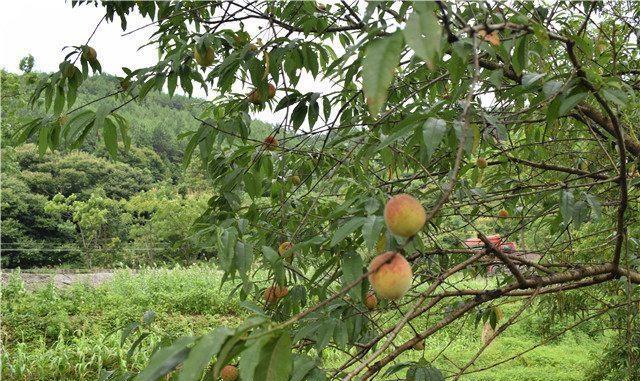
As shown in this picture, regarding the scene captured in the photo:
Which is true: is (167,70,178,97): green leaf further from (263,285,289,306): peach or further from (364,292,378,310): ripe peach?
(364,292,378,310): ripe peach

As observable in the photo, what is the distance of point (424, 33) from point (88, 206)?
12.6m

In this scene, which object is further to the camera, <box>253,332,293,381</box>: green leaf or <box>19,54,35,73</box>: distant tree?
<box>19,54,35,73</box>: distant tree

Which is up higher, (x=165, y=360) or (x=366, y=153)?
(x=366, y=153)

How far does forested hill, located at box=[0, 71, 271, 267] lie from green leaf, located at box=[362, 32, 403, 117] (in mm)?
8471

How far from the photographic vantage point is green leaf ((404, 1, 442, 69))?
39cm

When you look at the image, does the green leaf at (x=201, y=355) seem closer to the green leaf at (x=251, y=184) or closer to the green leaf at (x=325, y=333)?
the green leaf at (x=325, y=333)

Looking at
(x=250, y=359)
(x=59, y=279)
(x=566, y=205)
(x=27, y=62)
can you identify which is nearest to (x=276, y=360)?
(x=250, y=359)

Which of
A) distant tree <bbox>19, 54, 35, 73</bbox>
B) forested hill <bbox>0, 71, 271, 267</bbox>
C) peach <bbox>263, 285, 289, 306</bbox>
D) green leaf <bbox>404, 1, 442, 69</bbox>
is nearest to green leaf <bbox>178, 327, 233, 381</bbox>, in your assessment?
green leaf <bbox>404, 1, 442, 69</bbox>

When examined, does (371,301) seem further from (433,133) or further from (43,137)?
(43,137)

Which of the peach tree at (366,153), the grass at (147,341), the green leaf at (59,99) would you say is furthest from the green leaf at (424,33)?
the grass at (147,341)

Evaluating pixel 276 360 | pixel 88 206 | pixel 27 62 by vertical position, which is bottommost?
pixel 88 206

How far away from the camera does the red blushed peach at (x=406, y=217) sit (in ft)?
1.66

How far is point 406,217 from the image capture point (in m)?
0.51

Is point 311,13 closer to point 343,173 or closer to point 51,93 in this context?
point 343,173
